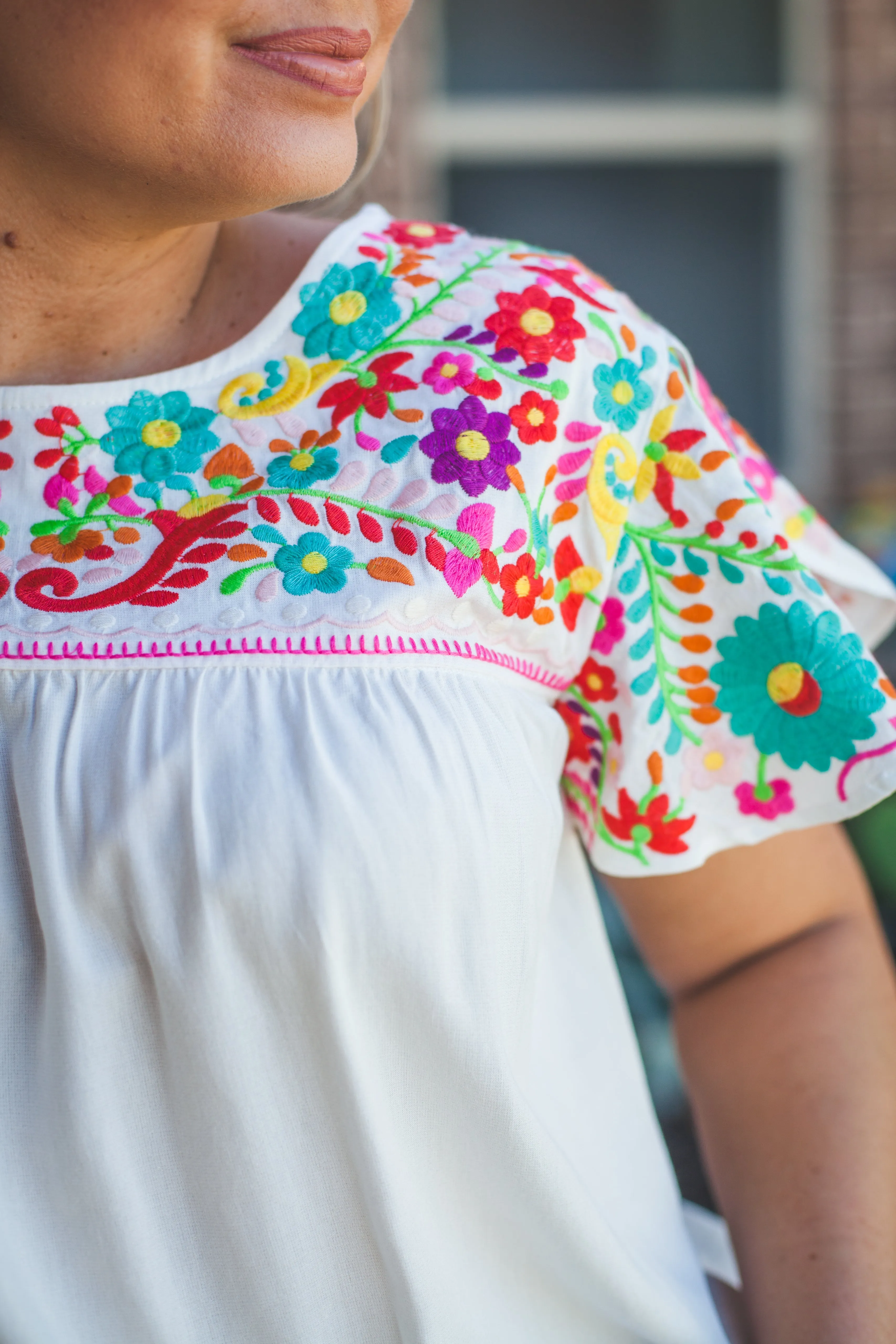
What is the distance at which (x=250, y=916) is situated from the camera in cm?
85

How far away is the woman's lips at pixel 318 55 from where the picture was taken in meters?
0.85

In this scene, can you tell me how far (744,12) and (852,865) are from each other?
3.44m

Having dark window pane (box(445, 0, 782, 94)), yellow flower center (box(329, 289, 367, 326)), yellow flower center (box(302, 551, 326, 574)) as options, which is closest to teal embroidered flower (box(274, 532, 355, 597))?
yellow flower center (box(302, 551, 326, 574))

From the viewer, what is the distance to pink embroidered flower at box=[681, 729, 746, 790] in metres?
1.04

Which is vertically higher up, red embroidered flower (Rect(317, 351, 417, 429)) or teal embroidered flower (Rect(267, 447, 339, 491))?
red embroidered flower (Rect(317, 351, 417, 429))

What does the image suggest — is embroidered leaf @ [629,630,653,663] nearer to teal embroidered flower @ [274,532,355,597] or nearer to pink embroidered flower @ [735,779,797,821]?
pink embroidered flower @ [735,779,797,821]

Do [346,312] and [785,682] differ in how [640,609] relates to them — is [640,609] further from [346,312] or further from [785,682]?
[346,312]

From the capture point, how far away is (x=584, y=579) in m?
0.99

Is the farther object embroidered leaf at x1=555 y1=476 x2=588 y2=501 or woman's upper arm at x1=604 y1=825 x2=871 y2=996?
woman's upper arm at x1=604 y1=825 x2=871 y2=996

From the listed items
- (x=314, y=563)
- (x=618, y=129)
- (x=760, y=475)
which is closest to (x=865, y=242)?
(x=618, y=129)

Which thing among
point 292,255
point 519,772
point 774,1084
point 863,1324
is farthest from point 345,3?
point 863,1324

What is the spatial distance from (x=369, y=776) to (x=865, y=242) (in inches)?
140

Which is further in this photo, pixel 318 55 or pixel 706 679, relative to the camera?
pixel 706 679

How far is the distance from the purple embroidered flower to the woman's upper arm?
38 centimetres
